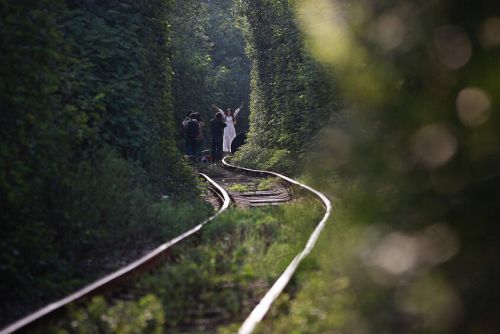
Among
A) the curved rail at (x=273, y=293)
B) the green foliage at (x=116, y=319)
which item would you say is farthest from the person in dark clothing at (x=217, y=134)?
the green foliage at (x=116, y=319)

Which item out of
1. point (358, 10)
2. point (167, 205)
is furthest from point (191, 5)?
point (358, 10)

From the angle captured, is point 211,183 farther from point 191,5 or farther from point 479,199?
point 191,5

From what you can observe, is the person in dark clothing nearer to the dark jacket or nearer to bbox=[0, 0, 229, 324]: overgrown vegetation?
the dark jacket

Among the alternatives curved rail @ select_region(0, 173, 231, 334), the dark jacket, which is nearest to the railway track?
curved rail @ select_region(0, 173, 231, 334)

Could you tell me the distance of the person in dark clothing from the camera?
1184 inches

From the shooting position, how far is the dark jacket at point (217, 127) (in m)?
30.0

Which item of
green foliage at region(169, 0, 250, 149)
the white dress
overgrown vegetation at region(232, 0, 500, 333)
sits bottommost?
the white dress

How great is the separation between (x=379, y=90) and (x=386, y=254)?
3.38 feet

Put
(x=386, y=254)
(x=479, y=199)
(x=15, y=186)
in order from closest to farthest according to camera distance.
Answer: (x=479, y=199), (x=386, y=254), (x=15, y=186)

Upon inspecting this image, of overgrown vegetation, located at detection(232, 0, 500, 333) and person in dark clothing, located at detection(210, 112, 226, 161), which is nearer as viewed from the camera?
overgrown vegetation, located at detection(232, 0, 500, 333)

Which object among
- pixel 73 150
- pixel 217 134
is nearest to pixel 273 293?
pixel 73 150

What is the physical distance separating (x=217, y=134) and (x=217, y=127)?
2.96 feet

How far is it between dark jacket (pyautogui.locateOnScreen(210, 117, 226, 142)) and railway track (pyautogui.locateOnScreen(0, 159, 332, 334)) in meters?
4.41

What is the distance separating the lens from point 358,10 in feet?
17.0
